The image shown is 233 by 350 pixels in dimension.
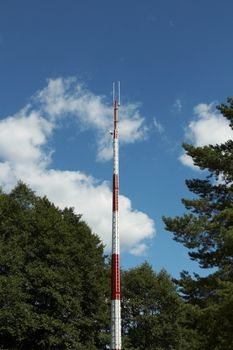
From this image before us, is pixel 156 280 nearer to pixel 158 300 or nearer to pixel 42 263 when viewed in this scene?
pixel 158 300

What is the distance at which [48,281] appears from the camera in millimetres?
46375

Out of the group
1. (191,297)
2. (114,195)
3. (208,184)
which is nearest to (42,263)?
(191,297)

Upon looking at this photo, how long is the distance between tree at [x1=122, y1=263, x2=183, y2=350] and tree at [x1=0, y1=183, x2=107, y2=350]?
28.5 feet

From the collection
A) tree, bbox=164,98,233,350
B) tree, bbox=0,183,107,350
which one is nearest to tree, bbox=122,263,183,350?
tree, bbox=0,183,107,350

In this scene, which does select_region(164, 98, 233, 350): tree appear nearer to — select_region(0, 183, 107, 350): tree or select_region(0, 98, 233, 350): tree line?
select_region(0, 98, 233, 350): tree line

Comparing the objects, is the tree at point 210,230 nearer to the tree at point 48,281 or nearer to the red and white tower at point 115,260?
the red and white tower at point 115,260

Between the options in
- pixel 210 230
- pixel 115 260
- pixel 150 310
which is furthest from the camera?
pixel 150 310

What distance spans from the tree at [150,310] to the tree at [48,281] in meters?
8.69

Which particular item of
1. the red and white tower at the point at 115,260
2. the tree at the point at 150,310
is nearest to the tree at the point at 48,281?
the tree at the point at 150,310

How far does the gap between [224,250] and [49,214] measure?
2717cm

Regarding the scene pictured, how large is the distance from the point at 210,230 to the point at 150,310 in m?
32.7

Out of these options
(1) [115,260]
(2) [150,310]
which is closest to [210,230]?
(1) [115,260]

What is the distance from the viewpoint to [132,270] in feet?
210

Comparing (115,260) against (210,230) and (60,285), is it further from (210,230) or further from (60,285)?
(60,285)
